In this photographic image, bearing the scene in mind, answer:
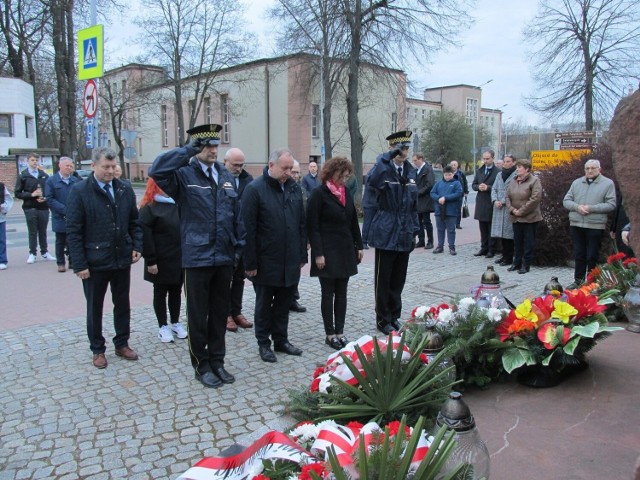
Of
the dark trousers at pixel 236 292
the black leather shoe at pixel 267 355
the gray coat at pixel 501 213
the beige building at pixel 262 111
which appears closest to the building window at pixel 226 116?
the beige building at pixel 262 111

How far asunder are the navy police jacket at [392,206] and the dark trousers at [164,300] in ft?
6.74

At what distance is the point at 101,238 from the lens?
15.4 ft

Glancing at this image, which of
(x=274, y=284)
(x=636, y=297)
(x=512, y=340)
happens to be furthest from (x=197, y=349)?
(x=636, y=297)

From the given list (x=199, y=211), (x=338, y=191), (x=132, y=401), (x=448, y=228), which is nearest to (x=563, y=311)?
(x=338, y=191)

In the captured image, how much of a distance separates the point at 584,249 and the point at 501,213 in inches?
76.8

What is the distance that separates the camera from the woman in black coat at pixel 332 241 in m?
5.24

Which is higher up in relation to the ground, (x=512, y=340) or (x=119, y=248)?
(x=119, y=248)

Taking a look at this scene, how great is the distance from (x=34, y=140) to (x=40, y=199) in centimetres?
2946

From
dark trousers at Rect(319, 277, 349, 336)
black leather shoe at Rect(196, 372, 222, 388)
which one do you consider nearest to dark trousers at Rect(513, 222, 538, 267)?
dark trousers at Rect(319, 277, 349, 336)

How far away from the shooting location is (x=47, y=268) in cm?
→ 959

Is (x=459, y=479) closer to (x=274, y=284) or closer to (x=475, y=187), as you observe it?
(x=274, y=284)

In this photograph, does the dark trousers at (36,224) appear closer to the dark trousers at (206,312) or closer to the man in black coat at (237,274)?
the man in black coat at (237,274)

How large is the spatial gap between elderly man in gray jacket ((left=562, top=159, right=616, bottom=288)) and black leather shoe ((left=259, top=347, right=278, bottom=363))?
14.1 feet

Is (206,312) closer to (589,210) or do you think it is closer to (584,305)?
(584,305)
